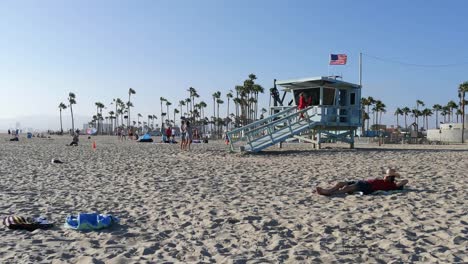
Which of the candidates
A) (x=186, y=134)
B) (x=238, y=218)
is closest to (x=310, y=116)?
(x=186, y=134)

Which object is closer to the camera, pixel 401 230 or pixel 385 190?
pixel 401 230

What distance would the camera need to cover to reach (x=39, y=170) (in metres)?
13.2

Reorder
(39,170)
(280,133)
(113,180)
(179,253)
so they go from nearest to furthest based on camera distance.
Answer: (179,253), (113,180), (39,170), (280,133)

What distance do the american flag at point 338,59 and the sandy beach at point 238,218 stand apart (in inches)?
562

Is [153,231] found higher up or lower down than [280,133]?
lower down

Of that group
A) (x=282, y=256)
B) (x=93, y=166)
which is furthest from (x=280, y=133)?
(x=282, y=256)

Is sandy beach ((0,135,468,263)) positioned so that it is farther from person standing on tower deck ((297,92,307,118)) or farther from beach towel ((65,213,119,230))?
person standing on tower deck ((297,92,307,118))

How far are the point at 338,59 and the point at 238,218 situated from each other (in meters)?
20.8

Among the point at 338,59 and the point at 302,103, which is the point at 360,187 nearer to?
the point at 302,103

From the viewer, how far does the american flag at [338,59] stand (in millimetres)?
25344

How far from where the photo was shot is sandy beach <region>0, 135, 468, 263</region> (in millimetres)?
4980

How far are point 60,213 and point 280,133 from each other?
13184mm

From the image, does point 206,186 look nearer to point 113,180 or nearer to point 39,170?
point 113,180

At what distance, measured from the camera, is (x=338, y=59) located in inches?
1012
